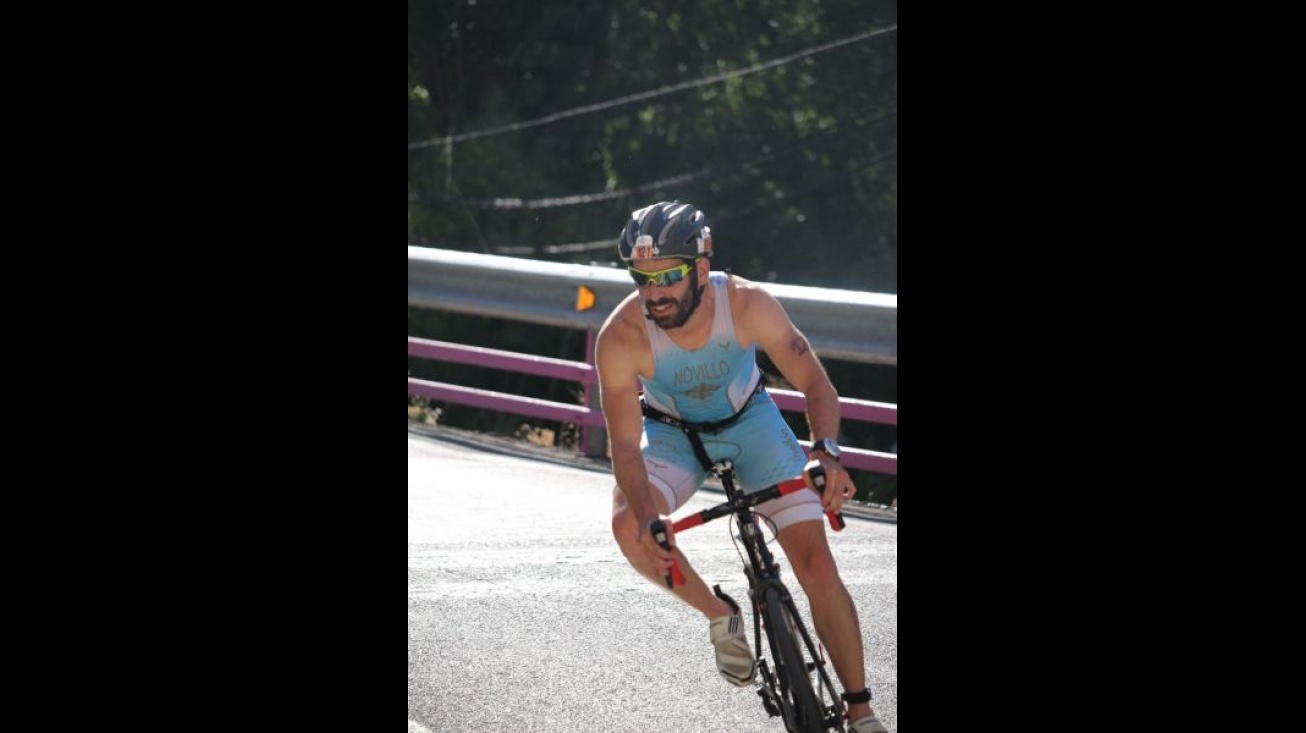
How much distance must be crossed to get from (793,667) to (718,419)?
1.04 m

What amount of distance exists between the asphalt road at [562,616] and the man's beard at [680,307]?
1662mm

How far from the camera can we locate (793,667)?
17.4 feet

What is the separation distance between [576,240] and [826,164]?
6461 mm

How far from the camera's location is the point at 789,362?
5.62 metres

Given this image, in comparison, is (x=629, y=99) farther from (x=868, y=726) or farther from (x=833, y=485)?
(x=833, y=485)

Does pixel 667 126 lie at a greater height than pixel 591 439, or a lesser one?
greater

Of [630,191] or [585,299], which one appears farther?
[630,191]

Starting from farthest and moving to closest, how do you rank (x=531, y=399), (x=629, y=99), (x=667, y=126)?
(x=667, y=126) → (x=629, y=99) → (x=531, y=399)

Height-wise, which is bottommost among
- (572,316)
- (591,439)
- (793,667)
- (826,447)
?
(793,667)

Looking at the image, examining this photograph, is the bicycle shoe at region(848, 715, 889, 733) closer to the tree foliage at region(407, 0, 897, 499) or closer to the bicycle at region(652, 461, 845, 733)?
the bicycle at region(652, 461, 845, 733)

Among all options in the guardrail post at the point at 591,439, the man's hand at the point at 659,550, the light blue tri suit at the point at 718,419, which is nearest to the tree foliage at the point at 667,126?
the guardrail post at the point at 591,439

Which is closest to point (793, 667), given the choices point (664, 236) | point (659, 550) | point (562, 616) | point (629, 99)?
point (659, 550)
